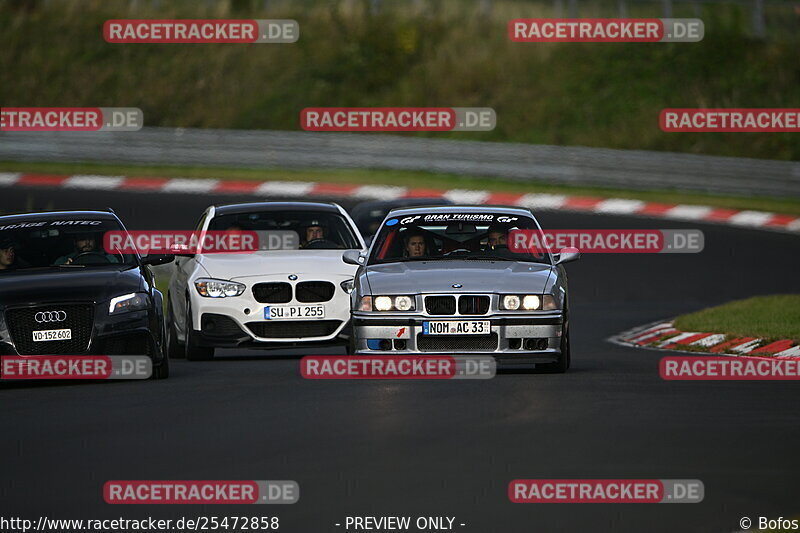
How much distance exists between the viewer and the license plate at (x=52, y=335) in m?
14.0

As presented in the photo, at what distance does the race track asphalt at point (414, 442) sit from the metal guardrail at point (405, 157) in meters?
17.7

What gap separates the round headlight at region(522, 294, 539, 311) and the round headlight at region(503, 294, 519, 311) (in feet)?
0.19

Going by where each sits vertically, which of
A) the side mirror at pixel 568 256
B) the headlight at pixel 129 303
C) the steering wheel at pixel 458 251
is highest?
the steering wheel at pixel 458 251

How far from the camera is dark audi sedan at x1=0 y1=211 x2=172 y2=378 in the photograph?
14.0 m

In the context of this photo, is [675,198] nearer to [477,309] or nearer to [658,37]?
[658,37]

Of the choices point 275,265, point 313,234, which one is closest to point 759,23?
point 313,234

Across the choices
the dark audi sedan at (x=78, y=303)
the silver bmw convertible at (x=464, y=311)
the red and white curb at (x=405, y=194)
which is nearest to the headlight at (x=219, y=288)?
the dark audi sedan at (x=78, y=303)

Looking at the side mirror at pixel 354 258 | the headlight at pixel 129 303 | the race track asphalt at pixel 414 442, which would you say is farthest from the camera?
the side mirror at pixel 354 258

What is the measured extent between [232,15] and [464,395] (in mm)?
33237

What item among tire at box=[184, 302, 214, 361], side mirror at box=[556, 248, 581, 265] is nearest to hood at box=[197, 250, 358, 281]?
tire at box=[184, 302, 214, 361]

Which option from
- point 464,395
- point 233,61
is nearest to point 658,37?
point 233,61

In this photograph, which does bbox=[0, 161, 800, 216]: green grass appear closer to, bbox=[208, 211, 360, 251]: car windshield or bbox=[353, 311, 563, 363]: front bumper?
bbox=[208, 211, 360, 251]: car windshield

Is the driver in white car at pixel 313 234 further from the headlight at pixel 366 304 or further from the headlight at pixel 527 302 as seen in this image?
the headlight at pixel 527 302

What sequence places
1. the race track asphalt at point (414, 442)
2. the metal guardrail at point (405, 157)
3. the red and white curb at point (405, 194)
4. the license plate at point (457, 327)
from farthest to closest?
the metal guardrail at point (405, 157), the red and white curb at point (405, 194), the license plate at point (457, 327), the race track asphalt at point (414, 442)
